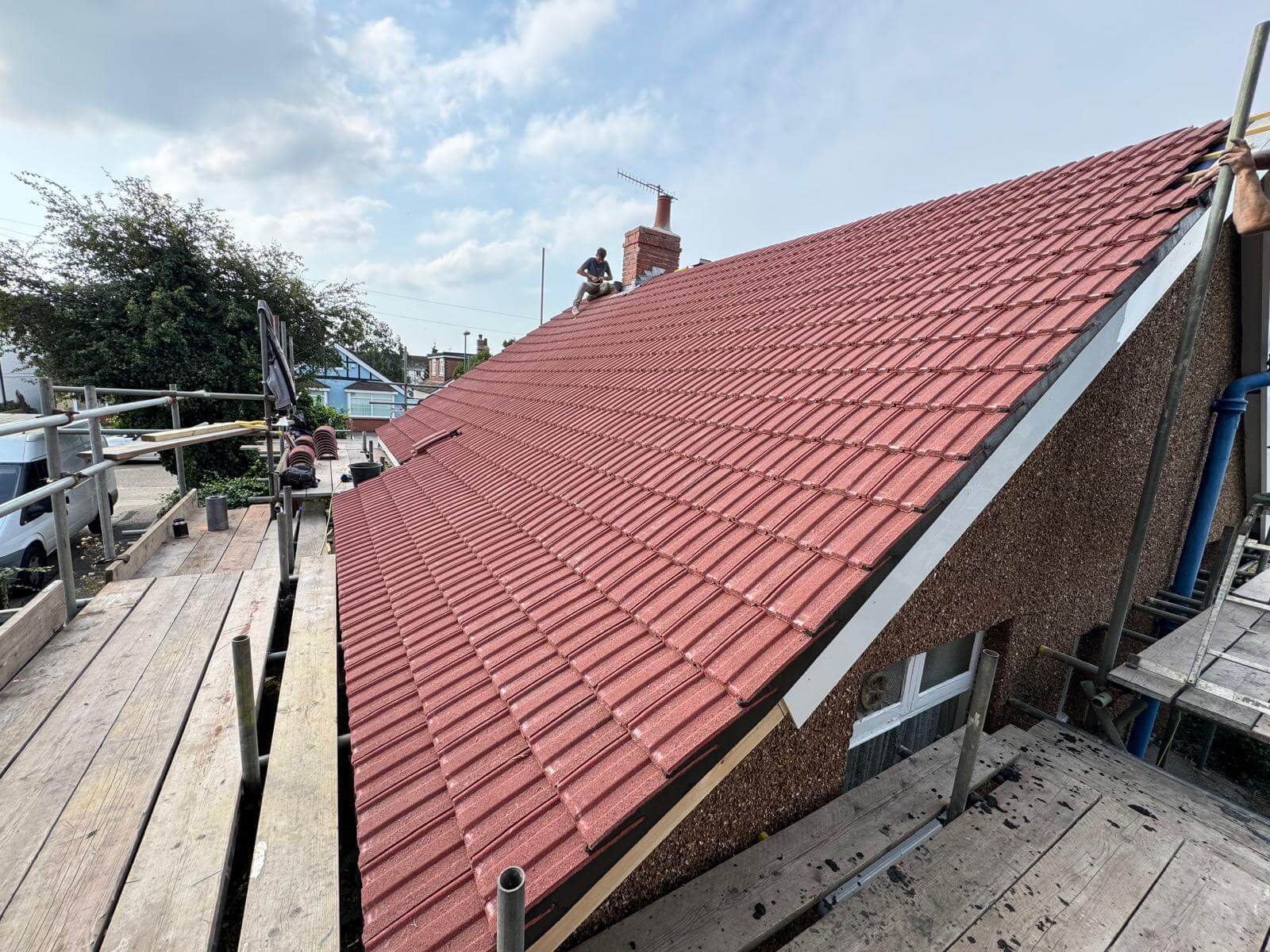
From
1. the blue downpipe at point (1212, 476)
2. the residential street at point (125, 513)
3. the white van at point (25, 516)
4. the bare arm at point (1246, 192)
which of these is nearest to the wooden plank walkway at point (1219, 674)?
the blue downpipe at point (1212, 476)

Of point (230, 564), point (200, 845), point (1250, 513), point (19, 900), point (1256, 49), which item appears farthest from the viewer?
point (230, 564)

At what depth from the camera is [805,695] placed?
71.3 inches

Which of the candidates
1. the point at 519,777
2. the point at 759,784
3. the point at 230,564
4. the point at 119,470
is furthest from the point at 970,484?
the point at 119,470

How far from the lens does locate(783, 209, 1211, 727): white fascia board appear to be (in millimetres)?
1836

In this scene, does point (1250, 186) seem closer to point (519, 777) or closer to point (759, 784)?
point (759, 784)

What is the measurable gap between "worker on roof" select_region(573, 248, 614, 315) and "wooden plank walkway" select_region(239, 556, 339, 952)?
9.70 m

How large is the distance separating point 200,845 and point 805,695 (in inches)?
108

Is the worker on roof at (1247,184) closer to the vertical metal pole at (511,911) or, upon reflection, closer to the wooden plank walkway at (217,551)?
the vertical metal pole at (511,911)

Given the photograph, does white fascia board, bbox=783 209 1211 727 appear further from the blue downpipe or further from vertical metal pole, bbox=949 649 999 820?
the blue downpipe

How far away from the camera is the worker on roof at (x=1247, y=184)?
105 inches

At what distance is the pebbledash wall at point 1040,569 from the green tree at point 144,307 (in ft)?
64.6

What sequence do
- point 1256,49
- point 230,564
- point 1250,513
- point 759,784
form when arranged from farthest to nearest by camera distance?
point 230,564, point 1250,513, point 1256,49, point 759,784

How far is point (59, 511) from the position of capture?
3.51 m

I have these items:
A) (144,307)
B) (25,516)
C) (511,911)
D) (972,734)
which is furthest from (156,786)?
(144,307)
